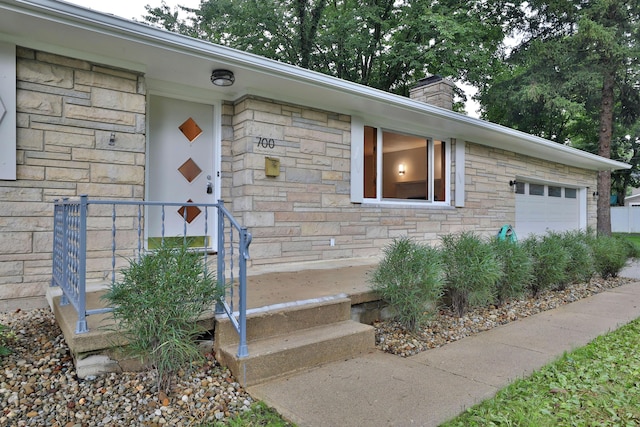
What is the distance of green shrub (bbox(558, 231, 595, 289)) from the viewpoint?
5180mm

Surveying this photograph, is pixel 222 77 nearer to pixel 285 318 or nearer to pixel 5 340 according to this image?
pixel 285 318

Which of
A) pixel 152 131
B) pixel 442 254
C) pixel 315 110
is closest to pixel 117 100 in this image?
pixel 152 131

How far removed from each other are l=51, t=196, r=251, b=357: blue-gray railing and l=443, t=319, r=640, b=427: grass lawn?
A: 4.55ft

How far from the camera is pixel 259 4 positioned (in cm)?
1084

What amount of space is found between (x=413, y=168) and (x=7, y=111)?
564cm

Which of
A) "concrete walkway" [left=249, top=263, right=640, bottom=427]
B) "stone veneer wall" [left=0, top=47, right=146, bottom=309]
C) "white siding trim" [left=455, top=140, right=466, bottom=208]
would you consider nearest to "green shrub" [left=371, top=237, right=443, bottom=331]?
"concrete walkway" [left=249, top=263, right=640, bottom=427]

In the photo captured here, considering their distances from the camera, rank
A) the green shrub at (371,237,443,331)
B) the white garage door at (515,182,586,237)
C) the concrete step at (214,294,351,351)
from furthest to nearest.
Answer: the white garage door at (515,182,586,237) < the green shrub at (371,237,443,331) < the concrete step at (214,294,351,351)

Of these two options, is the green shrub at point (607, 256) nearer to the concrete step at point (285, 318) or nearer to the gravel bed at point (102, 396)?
the concrete step at point (285, 318)

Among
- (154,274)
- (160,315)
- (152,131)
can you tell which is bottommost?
(160,315)

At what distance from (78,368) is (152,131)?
2934 mm

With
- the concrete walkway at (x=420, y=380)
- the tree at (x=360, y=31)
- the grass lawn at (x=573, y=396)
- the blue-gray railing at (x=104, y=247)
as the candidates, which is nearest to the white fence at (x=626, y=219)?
the tree at (x=360, y=31)

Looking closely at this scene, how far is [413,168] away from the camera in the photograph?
7.03 meters

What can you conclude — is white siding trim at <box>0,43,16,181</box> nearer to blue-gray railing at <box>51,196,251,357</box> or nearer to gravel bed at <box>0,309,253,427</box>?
blue-gray railing at <box>51,196,251,357</box>

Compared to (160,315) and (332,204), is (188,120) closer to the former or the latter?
(332,204)
